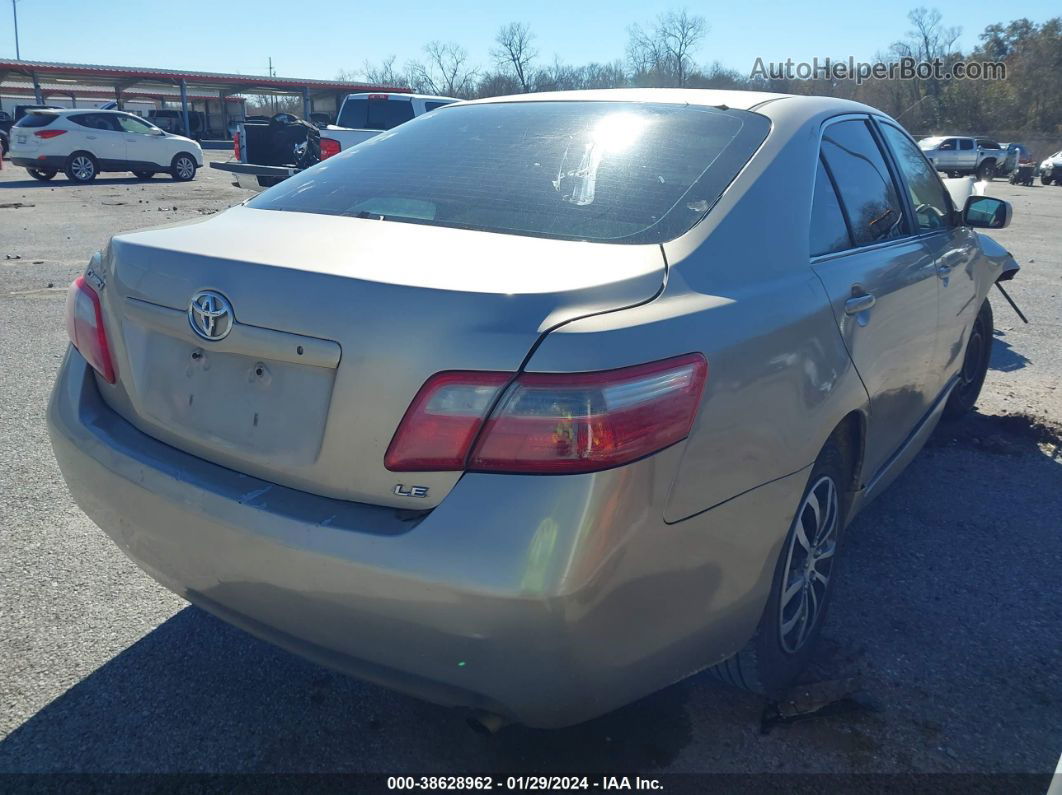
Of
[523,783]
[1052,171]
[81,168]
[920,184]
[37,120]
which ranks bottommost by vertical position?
[523,783]

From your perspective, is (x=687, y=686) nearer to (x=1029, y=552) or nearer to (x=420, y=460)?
(x=420, y=460)

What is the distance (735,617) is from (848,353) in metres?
0.86

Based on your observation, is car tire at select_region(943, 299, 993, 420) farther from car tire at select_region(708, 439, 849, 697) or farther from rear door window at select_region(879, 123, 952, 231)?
car tire at select_region(708, 439, 849, 697)

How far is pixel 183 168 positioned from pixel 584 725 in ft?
79.7

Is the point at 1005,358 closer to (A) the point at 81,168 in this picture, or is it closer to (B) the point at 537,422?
(B) the point at 537,422

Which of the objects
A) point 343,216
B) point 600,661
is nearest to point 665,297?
point 600,661

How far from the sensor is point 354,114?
16750mm

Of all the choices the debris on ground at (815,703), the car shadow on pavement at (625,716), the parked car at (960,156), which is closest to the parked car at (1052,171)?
the parked car at (960,156)

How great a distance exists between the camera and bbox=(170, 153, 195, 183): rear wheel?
23.5 meters

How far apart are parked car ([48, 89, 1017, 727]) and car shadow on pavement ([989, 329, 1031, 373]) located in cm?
416

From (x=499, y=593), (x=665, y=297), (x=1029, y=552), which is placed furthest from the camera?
(x=1029, y=552)

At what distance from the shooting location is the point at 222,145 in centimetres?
4866

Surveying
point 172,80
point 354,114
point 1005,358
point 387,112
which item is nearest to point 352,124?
point 354,114

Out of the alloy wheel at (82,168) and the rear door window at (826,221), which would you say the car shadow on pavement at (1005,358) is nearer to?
the rear door window at (826,221)
